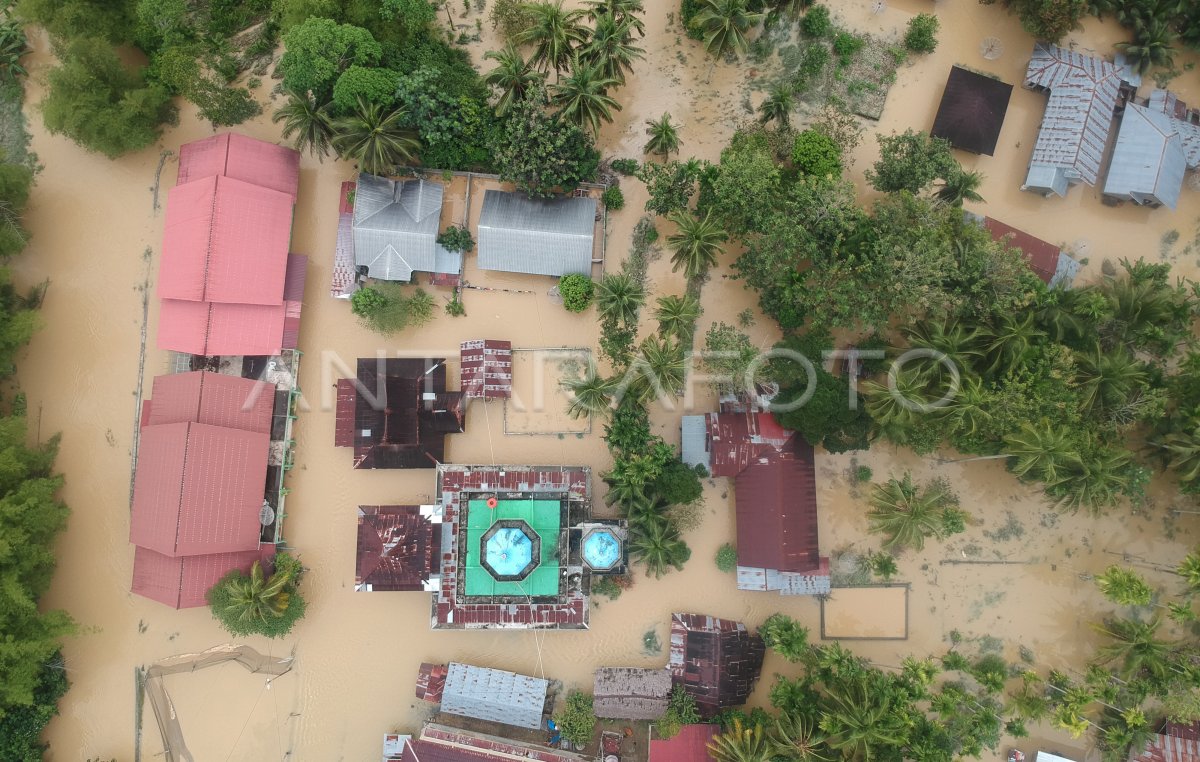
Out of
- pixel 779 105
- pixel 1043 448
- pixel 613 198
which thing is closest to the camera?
pixel 1043 448

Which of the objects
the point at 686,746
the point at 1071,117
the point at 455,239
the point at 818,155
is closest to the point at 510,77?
the point at 455,239

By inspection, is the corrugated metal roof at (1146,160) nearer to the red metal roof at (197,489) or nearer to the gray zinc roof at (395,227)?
the gray zinc roof at (395,227)

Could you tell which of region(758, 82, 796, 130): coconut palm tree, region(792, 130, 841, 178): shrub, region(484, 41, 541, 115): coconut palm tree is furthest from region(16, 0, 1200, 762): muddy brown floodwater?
region(484, 41, 541, 115): coconut palm tree

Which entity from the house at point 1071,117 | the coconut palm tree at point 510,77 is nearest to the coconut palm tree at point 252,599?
the coconut palm tree at point 510,77

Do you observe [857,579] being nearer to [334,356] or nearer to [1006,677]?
[1006,677]

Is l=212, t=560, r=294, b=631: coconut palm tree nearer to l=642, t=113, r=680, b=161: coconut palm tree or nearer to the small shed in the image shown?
the small shed

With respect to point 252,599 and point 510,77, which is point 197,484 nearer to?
point 252,599
